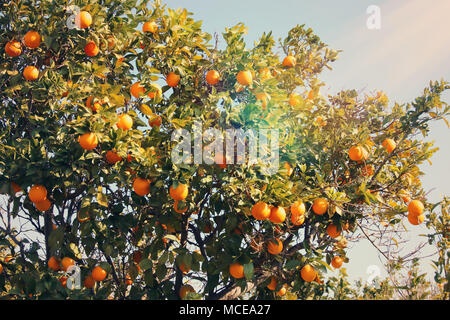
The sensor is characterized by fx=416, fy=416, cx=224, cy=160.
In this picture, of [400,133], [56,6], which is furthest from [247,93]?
[56,6]

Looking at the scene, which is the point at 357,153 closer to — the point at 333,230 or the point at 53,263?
the point at 333,230

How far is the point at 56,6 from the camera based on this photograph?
5.09 metres

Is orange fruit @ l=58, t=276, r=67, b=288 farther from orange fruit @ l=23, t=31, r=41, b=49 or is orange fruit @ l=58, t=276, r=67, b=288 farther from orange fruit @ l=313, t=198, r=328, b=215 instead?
orange fruit @ l=313, t=198, r=328, b=215

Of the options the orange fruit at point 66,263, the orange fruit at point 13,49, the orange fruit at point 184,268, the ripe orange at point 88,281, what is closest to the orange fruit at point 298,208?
the orange fruit at point 184,268

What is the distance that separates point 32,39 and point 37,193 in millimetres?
1979

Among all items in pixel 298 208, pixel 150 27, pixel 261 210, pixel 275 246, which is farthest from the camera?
pixel 150 27

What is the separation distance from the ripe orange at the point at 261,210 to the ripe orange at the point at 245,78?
1.40 meters

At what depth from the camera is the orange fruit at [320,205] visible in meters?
4.40

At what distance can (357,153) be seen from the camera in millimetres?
4766

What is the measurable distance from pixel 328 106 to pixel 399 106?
0.99m

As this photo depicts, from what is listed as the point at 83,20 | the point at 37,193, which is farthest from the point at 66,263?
the point at 83,20
